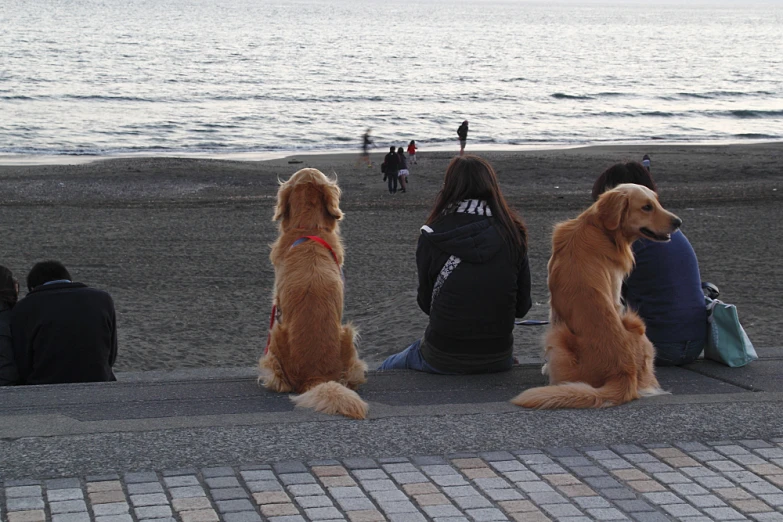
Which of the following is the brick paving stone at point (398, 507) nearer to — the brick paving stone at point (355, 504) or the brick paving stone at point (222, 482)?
the brick paving stone at point (355, 504)

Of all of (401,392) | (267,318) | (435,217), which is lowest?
(267,318)

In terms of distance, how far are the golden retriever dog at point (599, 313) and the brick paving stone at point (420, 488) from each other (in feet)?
4.21

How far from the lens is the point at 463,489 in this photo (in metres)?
4.58

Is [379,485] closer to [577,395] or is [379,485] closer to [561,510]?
[561,510]

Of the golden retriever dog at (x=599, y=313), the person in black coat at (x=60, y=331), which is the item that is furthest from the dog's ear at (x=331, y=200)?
the person in black coat at (x=60, y=331)

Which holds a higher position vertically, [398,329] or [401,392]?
[401,392]

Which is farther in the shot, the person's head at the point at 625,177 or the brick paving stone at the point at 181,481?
the person's head at the point at 625,177

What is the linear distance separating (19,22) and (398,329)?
397ft

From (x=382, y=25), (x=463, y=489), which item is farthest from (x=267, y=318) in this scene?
(x=382, y=25)

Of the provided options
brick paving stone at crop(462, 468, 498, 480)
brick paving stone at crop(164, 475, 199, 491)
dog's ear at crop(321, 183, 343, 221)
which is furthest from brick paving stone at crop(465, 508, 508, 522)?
dog's ear at crop(321, 183, 343, 221)

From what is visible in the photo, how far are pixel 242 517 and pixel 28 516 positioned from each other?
936 mm

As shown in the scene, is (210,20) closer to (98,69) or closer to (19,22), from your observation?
(19,22)

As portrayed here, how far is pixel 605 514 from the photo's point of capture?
4.35 meters

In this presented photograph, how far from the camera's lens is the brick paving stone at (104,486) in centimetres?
440
